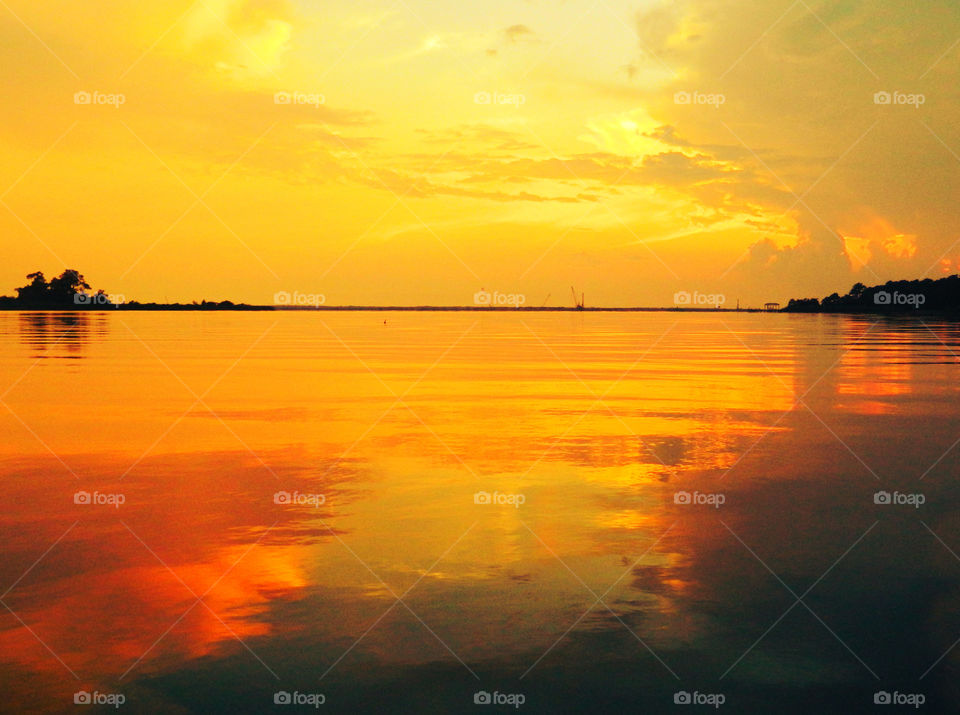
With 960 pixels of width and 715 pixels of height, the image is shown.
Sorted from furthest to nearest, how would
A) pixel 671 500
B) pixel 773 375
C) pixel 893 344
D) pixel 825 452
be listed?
pixel 893 344 < pixel 773 375 < pixel 825 452 < pixel 671 500

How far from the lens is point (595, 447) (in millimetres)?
19125

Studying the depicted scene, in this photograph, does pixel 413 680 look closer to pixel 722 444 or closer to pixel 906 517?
pixel 906 517

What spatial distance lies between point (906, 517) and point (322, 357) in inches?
1477

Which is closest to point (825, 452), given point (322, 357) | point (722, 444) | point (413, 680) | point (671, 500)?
point (722, 444)

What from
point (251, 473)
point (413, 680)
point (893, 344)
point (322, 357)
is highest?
point (893, 344)

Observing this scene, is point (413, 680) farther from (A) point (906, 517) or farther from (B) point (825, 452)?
(B) point (825, 452)

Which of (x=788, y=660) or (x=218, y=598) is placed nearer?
(x=788, y=660)

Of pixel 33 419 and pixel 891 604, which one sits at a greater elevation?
pixel 33 419

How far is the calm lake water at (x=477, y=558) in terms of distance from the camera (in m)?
8.01

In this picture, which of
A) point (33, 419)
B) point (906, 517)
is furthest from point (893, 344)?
point (33, 419)

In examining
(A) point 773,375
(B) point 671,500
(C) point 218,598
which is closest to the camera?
(C) point 218,598

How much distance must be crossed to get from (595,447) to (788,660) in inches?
422

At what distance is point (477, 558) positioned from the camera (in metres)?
11.3

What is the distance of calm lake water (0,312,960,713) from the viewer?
801cm
